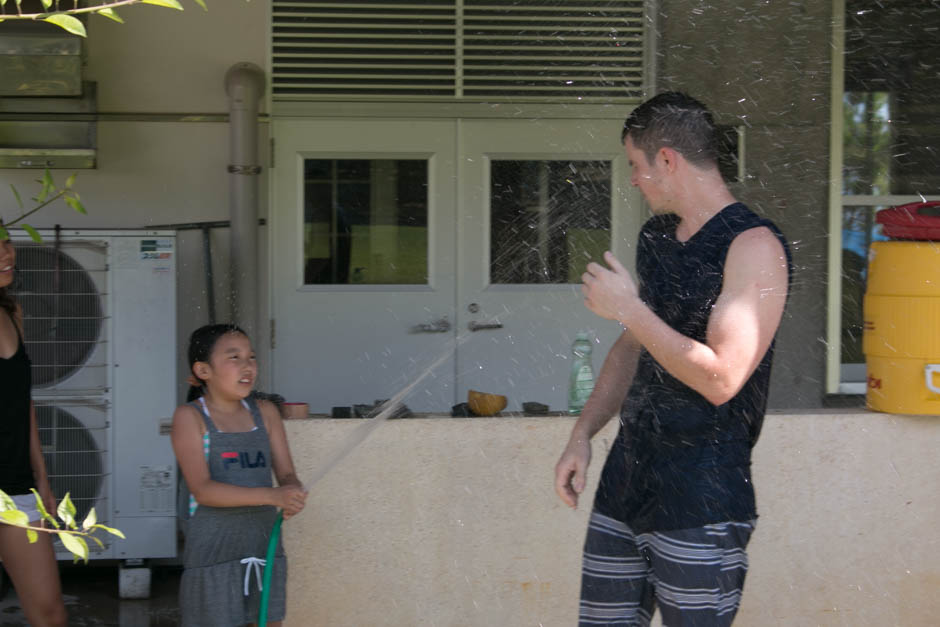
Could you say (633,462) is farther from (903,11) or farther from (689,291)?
(903,11)

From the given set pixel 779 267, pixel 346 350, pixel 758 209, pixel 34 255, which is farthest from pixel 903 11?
pixel 34 255

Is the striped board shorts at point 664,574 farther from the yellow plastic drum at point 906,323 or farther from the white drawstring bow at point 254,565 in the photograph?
the yellow plastic drum at point 906,323

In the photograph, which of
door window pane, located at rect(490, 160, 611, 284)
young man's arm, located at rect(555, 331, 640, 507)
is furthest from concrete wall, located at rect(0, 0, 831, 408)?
young man's arm, located at rect(555, 331, 640, 507)

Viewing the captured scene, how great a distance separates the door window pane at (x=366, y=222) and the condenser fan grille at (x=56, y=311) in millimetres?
1365

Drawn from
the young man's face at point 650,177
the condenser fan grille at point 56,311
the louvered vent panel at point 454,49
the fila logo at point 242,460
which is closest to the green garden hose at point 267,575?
the fila logo at point 242,460

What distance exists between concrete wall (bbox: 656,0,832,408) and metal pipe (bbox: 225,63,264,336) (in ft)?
7.44

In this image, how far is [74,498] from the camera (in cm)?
518

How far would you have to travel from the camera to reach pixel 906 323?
443 cm

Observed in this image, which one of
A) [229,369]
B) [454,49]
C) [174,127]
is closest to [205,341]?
[229,369]

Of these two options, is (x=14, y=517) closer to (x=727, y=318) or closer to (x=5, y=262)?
(x=727, y=318)

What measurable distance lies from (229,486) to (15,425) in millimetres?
895

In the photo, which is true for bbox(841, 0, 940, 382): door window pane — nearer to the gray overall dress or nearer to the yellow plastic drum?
the yellow plastic drum

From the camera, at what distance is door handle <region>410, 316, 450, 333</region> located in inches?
245

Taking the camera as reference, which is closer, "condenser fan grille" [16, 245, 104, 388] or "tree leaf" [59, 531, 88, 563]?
"tree leaf" [59, 531, 88, 563]
